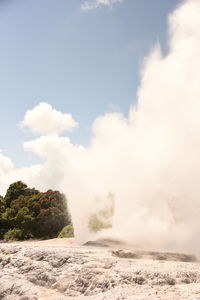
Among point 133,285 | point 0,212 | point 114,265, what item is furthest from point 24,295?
point 0,212

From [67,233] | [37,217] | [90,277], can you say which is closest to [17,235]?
[37,217]

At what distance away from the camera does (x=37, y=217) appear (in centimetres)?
2925

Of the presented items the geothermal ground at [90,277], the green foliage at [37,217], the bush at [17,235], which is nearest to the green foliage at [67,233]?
the green foliage at [37,217]

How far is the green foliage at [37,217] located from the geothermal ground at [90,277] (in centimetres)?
2213

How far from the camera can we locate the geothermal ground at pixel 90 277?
15.9 feet

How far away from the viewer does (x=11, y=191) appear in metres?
36.7

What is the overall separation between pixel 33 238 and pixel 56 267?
23410 mm

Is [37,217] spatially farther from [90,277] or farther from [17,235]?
[90,277]

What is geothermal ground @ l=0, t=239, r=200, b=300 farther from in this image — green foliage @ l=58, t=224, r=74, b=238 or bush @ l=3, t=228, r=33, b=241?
bush @ l=3, t=228, r=33, b=241

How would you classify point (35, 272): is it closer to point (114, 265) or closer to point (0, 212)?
point (114, 265)

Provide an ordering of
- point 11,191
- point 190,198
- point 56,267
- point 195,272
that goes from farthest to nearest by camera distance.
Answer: point 11,191 → point 190,198 → point 56,267 → point 195,272

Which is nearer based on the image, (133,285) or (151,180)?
(133,285)

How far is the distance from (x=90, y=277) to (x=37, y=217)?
2478 centimetres

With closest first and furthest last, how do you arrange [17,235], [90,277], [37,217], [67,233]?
[90,277] → [67,233] → [17,235] → [37,217]
